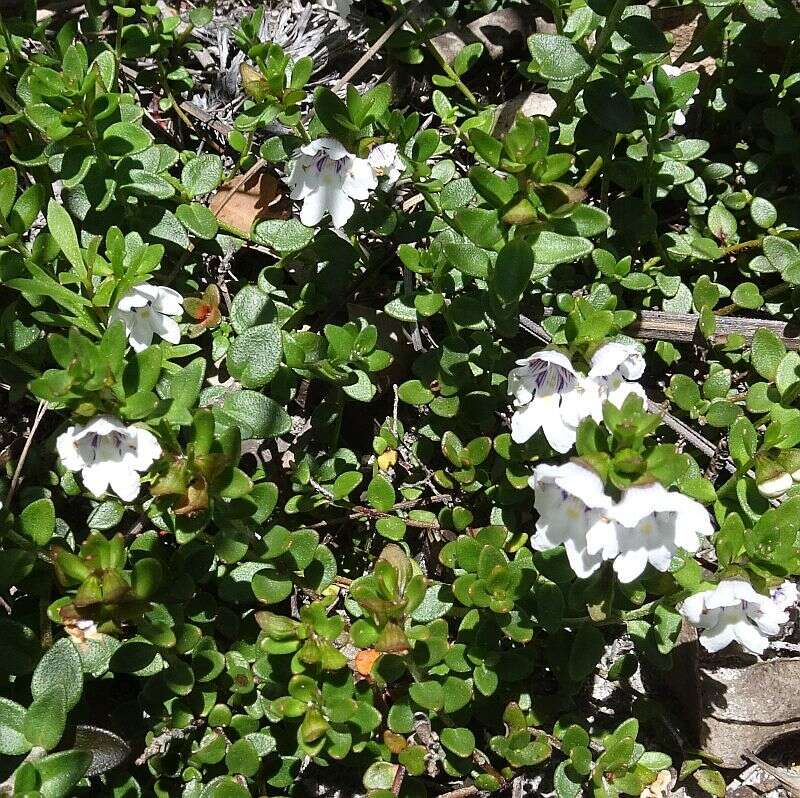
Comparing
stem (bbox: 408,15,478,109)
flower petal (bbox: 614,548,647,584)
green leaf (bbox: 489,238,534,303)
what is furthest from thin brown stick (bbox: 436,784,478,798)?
stem (bbox: 408,15,478,109)

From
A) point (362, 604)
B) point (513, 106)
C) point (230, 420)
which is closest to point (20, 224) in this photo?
point (230, 420)

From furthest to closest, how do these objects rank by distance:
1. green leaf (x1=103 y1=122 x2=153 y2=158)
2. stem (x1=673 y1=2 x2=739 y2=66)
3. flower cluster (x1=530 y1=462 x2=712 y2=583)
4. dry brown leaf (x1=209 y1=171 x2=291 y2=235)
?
dry brown leaf (x1=209 y1=171 x2=291 y2=235) → stem (x1=673 y1=2 x2=739 y2=66) → green leaf (x1=103 y1=122 x2=153 y2=158) → flower cluster (x1=530 y1=462 x2=712 y2=583)

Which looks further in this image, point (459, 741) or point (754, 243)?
point (754, 243)

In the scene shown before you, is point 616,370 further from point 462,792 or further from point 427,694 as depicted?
point 462,792

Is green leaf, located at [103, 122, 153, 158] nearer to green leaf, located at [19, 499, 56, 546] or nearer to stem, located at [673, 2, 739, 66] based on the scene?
green leaf, located at [19, 499, 56, 546]

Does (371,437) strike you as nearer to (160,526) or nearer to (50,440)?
(160,526)

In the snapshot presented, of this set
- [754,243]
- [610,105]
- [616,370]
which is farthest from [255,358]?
[754,243]

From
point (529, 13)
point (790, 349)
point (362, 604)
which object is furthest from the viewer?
point (529, 13)
